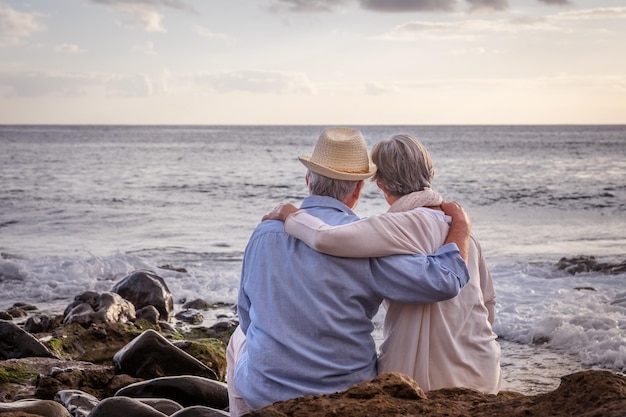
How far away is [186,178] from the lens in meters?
41.1

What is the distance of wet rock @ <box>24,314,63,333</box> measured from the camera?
909cm

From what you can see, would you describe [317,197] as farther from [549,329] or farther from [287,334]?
[549,329]

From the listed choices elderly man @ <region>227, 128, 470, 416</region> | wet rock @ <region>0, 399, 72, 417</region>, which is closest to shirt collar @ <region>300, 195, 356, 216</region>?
elderly man @ <region>227, 128, 470, 416</region>

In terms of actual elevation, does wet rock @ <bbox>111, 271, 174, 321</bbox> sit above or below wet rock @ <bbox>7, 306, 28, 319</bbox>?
above

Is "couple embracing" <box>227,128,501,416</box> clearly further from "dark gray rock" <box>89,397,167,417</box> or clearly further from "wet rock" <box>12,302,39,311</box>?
"wet rock" <box>12,302,39,311</box>

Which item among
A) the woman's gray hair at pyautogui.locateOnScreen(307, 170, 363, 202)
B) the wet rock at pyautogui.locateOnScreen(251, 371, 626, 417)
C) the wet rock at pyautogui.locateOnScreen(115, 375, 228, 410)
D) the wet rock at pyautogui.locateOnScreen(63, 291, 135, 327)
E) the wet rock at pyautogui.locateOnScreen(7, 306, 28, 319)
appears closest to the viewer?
the wet rock at pyautogui.locateOnScreen(251, 371, 626, 417)

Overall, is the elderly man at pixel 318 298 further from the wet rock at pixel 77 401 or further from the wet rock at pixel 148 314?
the wet rock at pixel 148 314

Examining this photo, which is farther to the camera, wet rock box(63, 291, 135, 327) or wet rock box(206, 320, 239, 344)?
wet rock box(206, 320, 239, 344)

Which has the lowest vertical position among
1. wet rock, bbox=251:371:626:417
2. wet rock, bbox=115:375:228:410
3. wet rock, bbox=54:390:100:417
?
wet rock, bbox=54:390:100:417

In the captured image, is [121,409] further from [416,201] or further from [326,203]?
[416,201]

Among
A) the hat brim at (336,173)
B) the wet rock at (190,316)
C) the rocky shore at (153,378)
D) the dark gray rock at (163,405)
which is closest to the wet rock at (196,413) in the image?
the rocky shore at (153,378)

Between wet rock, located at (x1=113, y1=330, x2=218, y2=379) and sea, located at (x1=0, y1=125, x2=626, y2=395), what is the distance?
2893 mm

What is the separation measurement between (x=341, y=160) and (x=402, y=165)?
323 millimetres

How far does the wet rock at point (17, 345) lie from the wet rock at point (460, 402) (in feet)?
15.9
